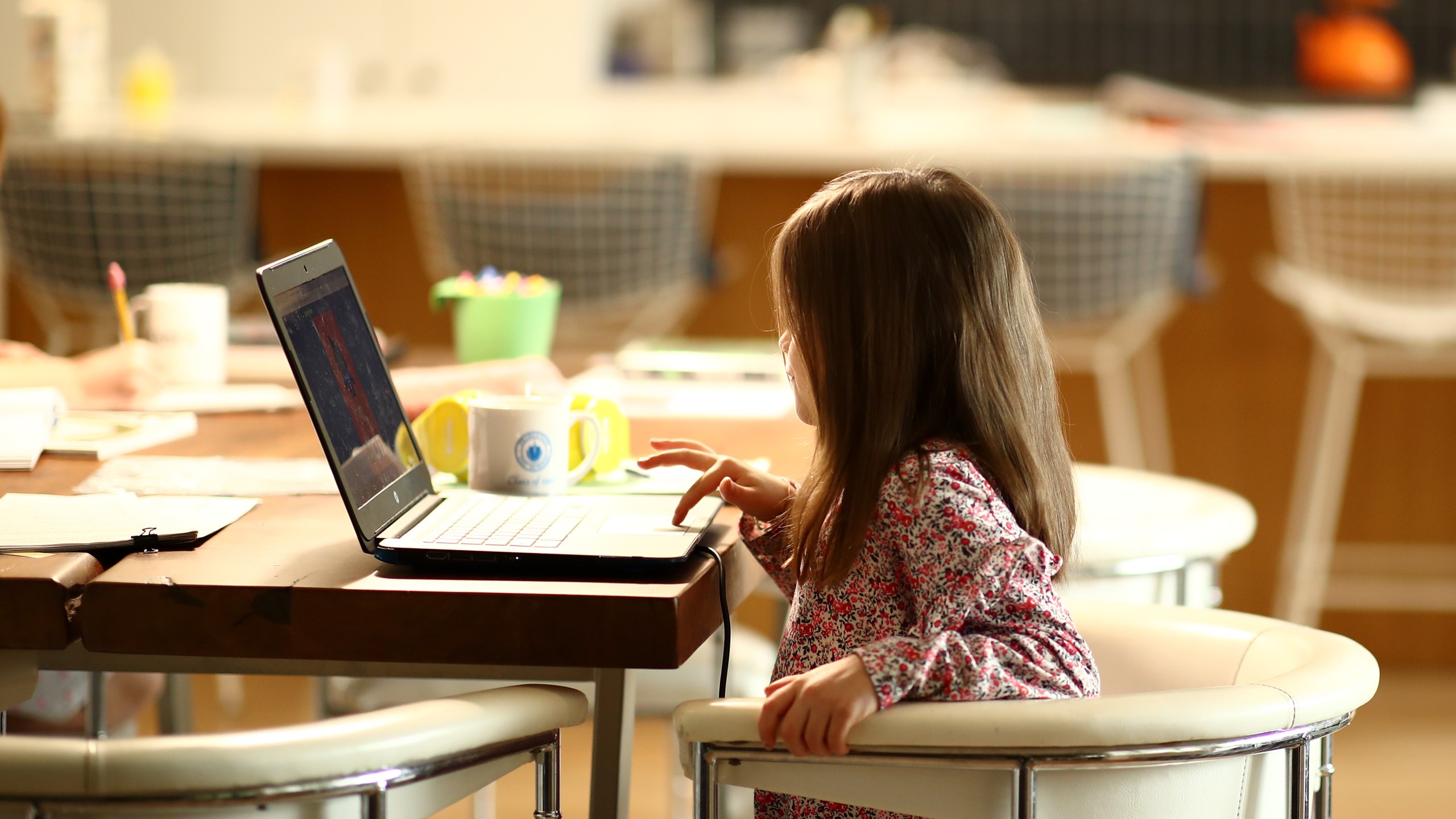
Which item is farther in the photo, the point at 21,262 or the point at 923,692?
the point at 21,262

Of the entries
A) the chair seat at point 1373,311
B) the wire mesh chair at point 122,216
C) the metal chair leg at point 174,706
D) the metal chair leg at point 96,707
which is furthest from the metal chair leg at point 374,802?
the chair seat at point 1373,311

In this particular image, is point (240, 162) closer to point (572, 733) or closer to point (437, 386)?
point (572, 733)

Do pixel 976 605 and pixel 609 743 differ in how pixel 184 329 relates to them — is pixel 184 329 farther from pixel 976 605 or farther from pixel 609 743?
pixel 976 605

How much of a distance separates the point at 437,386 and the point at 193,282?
161 cm

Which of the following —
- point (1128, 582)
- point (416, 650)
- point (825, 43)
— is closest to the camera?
point (416, 650)

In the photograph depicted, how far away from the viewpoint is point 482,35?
16.7 feet

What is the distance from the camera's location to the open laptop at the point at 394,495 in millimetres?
869

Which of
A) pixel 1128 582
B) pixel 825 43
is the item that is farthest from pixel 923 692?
pixel 825 43

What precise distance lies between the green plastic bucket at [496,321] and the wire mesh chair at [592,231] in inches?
42.2

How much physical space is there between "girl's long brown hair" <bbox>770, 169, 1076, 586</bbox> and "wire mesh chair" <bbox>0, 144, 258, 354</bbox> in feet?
6.68

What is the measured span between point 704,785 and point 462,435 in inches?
16.0

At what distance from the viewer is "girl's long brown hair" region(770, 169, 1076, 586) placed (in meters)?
0.92

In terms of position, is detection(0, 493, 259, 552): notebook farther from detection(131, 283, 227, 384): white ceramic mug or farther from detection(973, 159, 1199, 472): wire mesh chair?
detection(973, 159, 1199, 472): wire mesh chair

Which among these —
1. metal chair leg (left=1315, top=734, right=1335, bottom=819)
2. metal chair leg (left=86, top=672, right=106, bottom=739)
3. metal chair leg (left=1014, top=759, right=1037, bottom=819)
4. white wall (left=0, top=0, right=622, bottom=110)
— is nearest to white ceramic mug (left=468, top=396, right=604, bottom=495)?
metal chair leg (left=1014, top=759, right=1037, bottom=819)
